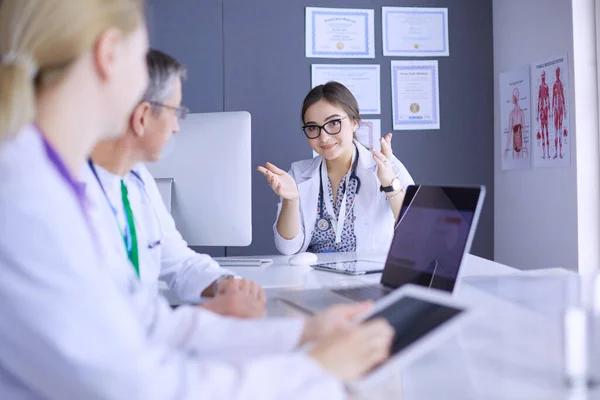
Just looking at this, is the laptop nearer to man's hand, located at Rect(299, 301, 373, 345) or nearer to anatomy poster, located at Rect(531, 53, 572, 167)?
man's hand, located at Rect(299, 301, 373, 345)

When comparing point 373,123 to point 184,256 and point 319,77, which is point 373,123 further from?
point 184,256

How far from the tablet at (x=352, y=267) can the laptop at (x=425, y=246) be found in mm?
246

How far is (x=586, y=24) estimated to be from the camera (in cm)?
304

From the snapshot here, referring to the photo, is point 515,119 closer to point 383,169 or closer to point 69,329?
point 383,169

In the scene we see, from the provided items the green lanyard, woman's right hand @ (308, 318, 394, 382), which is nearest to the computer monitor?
the green lanyard

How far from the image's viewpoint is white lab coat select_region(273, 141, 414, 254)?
2700 millimetres

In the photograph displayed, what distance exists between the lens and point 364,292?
1613 millimetres

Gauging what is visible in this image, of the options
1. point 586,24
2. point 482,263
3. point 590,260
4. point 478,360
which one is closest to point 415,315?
point 478,360

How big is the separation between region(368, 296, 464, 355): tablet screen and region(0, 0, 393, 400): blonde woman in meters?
0.03

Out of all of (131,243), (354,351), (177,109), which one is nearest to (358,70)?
(177,109)

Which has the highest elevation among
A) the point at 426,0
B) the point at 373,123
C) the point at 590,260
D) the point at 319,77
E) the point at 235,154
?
the point at 426,0

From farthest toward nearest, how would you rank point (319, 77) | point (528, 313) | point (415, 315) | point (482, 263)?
point (319, 77), point (482, 263), point (528, 313), point (415, 315)

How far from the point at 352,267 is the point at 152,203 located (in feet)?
2.28

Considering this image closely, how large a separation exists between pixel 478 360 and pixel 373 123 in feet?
9.46
